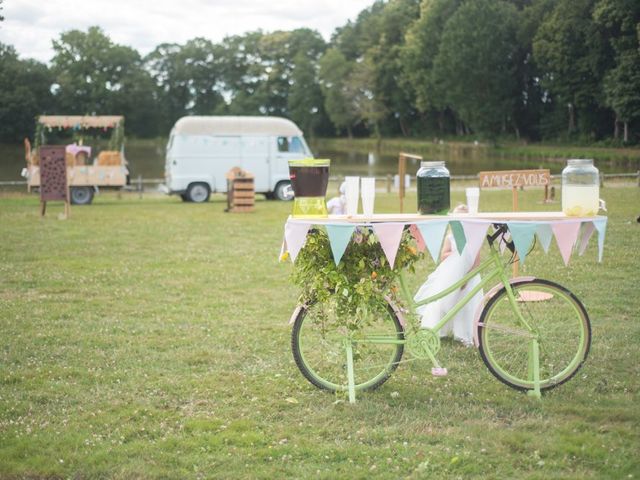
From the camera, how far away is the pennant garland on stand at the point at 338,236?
17.8ft

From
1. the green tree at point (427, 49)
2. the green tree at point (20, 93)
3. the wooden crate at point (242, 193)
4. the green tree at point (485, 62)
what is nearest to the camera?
the wooden crate at point (242, 193)

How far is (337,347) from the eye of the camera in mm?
5957

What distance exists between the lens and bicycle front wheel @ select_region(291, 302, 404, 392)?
5.78 metres

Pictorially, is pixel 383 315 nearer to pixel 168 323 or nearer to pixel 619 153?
pixel 168 323

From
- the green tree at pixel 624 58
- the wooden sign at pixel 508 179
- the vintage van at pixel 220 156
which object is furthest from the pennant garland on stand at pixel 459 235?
the green tree at pixel 624 58

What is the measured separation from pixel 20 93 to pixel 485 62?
4744 centimetres

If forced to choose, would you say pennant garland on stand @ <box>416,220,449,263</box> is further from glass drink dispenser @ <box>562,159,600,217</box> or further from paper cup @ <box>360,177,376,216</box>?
glass drink dispenser @ <box>562,159,600,217</box>

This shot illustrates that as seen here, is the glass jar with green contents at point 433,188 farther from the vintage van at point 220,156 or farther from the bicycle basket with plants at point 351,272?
the vintage van at point 220,156

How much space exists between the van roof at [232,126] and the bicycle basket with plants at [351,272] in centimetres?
2202

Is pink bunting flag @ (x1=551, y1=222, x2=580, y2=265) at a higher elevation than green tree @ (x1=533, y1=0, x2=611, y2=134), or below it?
below

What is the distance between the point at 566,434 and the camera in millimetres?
4965

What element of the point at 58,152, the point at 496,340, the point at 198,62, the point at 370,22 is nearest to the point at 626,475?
the point at 496,340

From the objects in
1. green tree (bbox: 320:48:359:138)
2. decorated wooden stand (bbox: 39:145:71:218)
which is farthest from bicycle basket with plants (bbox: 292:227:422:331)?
green tree (bbox: 320:48:359:138)

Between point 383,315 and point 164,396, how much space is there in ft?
5.77
